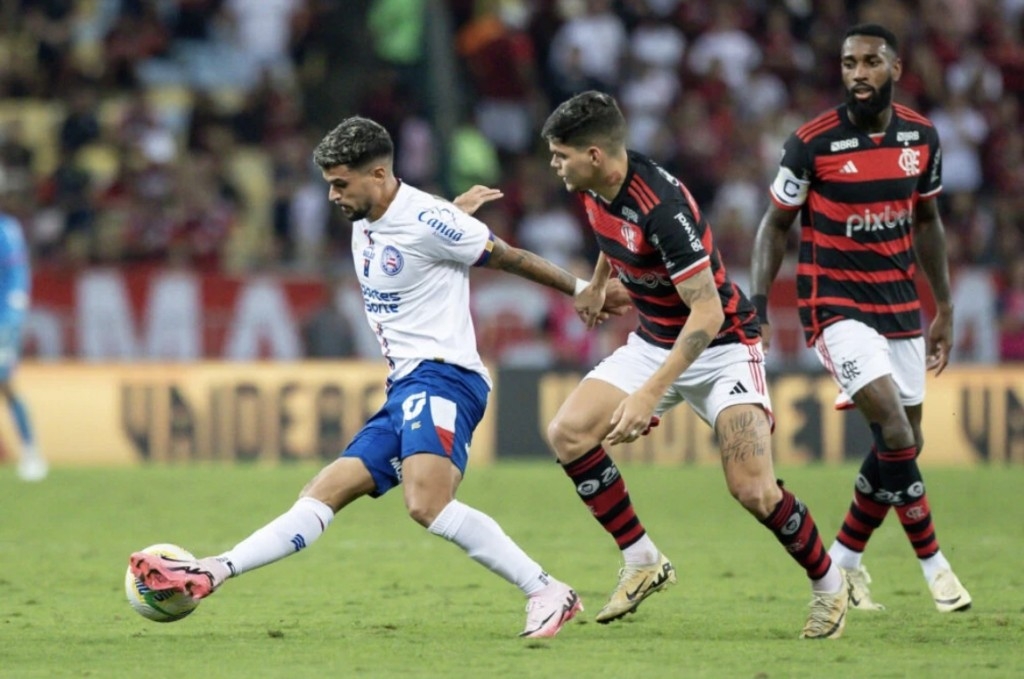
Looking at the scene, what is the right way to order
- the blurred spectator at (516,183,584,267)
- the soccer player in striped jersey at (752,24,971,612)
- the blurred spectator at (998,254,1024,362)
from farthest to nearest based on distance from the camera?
the blurred spectator at (516,183,584,267), the blurred spectator at (998,254,1024,362), the soccer player in striped jersey at (752,24,971,612)

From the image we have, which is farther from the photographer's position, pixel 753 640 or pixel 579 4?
pixel 579 4

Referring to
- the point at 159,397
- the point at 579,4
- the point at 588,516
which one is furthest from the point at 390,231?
the point at 579,4

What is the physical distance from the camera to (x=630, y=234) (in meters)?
7.11

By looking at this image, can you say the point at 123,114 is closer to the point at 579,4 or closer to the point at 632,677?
the point at 579,4

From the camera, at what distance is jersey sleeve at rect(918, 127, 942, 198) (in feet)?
26.6

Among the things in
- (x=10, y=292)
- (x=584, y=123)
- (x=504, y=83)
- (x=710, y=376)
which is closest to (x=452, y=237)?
(x=584, y=123)

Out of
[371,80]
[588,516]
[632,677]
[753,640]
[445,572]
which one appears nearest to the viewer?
[632,677]

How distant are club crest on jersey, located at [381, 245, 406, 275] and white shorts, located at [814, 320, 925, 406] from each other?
2.05 metres

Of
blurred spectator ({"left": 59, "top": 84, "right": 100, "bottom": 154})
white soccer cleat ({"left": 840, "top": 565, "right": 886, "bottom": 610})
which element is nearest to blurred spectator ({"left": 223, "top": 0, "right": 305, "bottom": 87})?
blurred spectator ({"left": 59, "top": 84, "right": 100, "bottom": 154})

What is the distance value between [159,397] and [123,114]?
426cm

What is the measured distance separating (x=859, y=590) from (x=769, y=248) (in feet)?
5.18

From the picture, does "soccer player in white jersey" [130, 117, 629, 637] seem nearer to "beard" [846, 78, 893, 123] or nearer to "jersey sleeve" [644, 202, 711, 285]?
"jersey sleeve" [644, 202, 711, 285]

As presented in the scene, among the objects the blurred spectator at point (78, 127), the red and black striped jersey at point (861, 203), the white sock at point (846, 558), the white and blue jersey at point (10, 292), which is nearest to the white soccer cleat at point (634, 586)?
the white sock at point (846, 558)

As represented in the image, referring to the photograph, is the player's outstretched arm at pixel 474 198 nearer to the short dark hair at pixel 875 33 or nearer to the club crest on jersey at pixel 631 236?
the club crest on jersey at pixel 631 236
